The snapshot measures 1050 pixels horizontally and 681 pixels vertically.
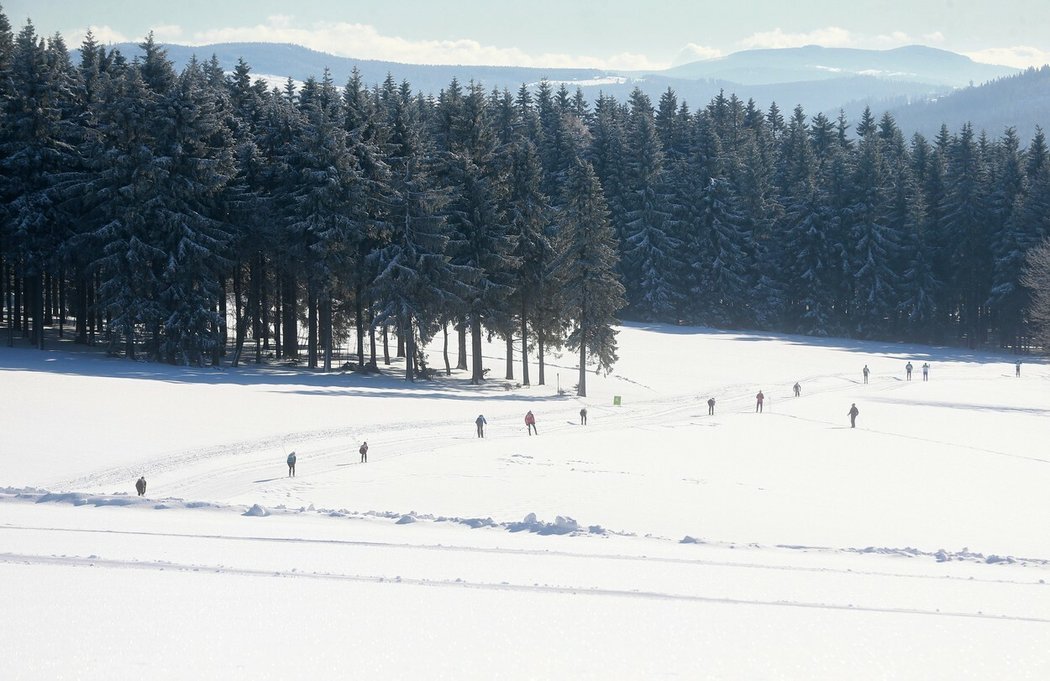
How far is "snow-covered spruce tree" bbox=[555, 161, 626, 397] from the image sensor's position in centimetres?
5075

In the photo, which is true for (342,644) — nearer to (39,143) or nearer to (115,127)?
(115,127)

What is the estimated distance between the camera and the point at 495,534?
74.3 feet

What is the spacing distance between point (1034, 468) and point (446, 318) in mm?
29556

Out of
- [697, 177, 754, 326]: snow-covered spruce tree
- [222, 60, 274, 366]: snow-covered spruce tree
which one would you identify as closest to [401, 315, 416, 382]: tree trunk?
[222, 60, 274, 366]: snow-covered spruce tree

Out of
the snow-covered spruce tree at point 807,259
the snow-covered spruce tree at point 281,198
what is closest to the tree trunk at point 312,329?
the snow-covered spruce tree at point 281,198

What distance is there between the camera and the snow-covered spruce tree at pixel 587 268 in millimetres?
50750

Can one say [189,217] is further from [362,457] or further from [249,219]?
[362,457]

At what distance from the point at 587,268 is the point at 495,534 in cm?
2952

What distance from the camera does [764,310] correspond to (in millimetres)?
90938

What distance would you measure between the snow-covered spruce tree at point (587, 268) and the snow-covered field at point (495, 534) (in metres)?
5.69

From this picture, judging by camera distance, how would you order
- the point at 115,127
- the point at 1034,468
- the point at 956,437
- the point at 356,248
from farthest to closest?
the point at 356,248
the point at 115,127
the point at 956,437
the point at 1034,468

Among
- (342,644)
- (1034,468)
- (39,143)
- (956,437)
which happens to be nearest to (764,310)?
(956,437)

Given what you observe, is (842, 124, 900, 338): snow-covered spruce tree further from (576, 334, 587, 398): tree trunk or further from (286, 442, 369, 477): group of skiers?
(286, 442, 369, 477): group of skiers

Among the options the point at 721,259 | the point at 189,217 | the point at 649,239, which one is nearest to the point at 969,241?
the point at 721,259
